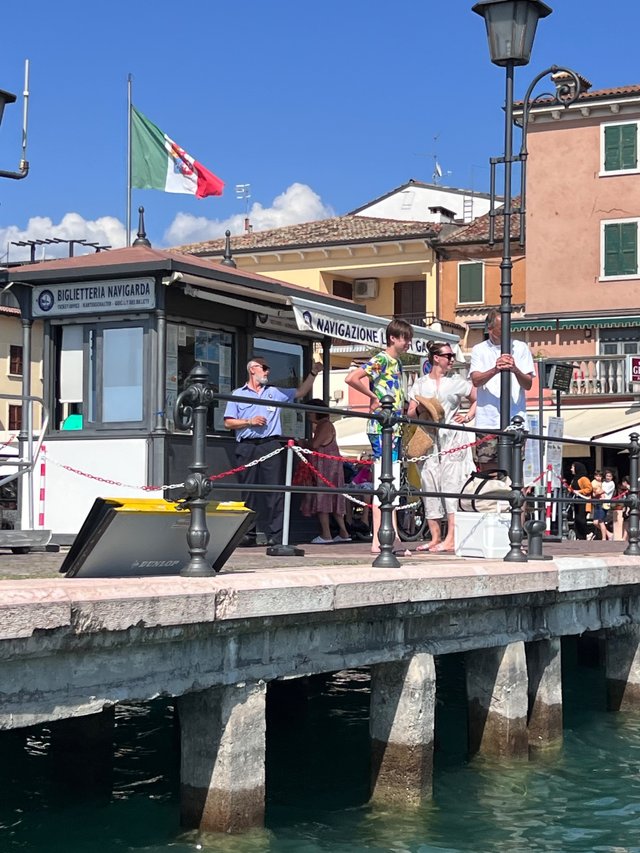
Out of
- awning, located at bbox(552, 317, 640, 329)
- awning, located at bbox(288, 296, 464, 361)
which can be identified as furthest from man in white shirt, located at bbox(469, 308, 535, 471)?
awning, located at bbox(552, 317, 640, 329)

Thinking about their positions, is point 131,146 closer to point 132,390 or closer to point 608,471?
point 132,390

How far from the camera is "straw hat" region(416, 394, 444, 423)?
11.0 meters

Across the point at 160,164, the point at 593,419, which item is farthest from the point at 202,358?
the point at 593,419

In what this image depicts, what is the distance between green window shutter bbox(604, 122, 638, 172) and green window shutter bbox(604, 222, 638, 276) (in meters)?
1.76

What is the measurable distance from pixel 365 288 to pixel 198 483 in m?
45.9

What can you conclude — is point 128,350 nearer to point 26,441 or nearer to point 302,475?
point 26,441

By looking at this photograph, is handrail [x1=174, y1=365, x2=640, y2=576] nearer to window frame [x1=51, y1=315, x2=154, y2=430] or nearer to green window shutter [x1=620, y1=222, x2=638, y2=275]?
window frame [x1=51, y1=315, x2=154, y2=430]

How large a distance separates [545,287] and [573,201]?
2.71 metres

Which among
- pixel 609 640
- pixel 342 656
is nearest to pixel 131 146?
pixel 609 640

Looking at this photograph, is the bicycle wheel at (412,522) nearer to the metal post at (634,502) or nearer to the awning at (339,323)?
the awning at (339,323)

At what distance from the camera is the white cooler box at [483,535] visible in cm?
987

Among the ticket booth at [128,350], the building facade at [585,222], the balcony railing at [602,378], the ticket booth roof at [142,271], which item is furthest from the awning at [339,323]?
the building facade at [585,222]

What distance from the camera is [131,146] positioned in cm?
1480

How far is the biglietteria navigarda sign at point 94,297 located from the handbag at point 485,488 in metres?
3.14
